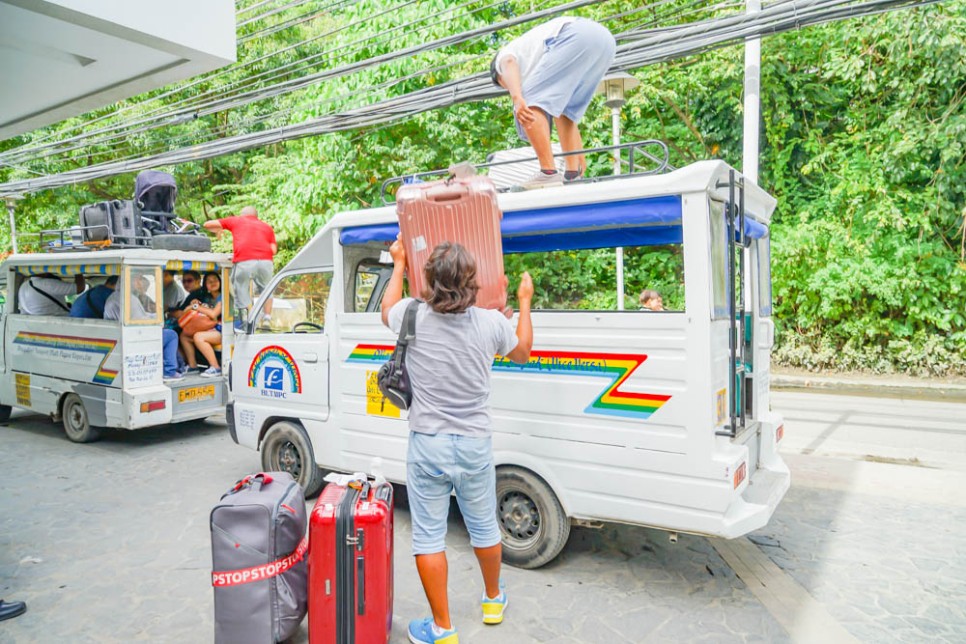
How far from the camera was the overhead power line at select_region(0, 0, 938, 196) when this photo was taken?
22.8ft

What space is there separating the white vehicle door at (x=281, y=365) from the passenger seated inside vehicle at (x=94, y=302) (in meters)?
3.10

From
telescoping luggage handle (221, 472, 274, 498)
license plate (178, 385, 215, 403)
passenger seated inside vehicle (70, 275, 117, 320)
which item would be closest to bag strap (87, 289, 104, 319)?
passenger seated inside vehicle (70, 275, 117, 320)

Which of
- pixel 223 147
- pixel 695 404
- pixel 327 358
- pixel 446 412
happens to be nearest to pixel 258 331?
pixel 327 358

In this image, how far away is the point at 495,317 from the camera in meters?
3.18

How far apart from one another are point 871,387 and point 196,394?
1082cm

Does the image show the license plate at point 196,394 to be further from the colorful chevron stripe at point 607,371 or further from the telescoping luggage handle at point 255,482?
the colorful chevron stripe at point 607,371

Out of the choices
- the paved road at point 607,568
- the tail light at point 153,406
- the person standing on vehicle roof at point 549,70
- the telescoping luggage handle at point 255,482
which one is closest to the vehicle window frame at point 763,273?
the person standing on vehicle roof at point 549,70

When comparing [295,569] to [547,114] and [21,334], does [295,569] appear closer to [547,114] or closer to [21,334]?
[547,114]

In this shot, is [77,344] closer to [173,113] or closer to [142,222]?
[142,222]

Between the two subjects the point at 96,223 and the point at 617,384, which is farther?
the point at 96,223

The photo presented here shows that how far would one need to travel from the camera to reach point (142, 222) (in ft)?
27.1

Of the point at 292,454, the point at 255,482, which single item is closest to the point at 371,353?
the point at 292,454

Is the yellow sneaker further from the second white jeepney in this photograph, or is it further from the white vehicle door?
the white vehicle door

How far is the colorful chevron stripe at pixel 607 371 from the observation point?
362 centimetres
